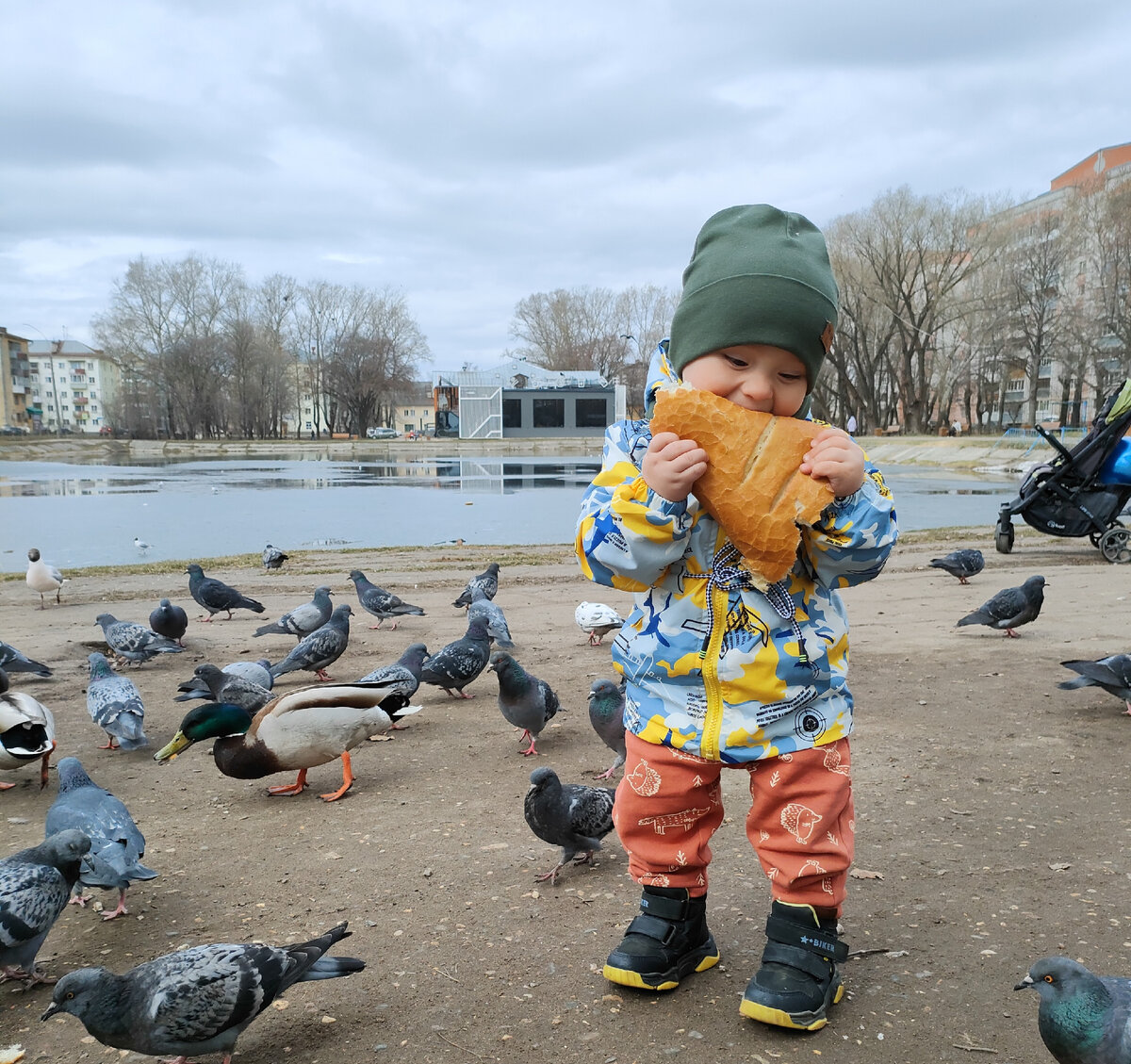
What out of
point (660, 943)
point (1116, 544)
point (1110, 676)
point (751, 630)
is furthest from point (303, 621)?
point (1116, 544)

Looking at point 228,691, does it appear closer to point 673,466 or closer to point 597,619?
point 597,619

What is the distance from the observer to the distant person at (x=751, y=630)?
2.35 m

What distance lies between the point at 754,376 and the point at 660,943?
1618 mm

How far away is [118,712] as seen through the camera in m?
5.06

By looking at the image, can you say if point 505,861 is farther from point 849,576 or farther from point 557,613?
point 557,613

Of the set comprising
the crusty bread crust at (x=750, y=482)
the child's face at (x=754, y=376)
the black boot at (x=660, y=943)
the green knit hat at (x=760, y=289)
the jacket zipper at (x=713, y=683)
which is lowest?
the black boot at (x=660, y=943)

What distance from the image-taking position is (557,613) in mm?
9062

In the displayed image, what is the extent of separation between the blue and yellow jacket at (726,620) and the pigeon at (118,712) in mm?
3692

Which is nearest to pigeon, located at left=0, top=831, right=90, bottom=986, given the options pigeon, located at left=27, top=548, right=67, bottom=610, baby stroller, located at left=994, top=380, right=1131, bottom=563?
pigeon, located at left=27, top=548, right=67, bottom=610

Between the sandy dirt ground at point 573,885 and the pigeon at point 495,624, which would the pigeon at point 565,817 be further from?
the pigeon at point 495,624

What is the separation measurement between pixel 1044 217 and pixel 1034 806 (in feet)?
194

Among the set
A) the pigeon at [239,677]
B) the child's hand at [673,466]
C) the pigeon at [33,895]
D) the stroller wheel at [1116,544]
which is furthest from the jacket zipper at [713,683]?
the stroller wheel at [1116,544]

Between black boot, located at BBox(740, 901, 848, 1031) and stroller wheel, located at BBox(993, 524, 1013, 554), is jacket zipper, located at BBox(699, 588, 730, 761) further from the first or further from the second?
stroller wheel, located at BBox(993, 524, 1013, 554)

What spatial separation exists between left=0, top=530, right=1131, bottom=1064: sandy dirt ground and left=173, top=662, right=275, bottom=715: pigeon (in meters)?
0.29
